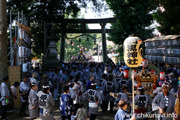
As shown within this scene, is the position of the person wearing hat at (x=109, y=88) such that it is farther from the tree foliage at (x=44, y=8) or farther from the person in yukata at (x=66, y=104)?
the tree foliage at (x=44, y=8)

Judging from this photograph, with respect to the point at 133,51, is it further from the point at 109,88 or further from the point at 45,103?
the point at 45,103

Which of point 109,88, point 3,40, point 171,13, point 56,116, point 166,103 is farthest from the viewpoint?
point 171,13

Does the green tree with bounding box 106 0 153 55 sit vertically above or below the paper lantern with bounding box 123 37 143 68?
above

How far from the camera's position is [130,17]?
94.9 ft

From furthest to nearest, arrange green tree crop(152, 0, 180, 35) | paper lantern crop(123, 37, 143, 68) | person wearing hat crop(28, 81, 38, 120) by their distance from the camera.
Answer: green tree crop(152, 0, 180, 35)
paper lantern crop(123, 37, 143, 68)
person wearing hat crop(28, 81, 38, 120)

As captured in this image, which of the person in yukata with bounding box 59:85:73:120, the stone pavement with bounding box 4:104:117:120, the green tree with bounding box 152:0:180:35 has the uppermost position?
the green tree with bounding box 152:0:180:35

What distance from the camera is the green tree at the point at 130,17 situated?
28.5 metres

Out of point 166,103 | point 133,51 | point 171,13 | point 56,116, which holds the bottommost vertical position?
point 56,116

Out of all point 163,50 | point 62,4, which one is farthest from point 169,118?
point 62,4

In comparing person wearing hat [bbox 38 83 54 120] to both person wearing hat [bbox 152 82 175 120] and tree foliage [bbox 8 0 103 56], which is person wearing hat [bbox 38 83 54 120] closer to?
person wearing hat [bbox 152 82 175 120]

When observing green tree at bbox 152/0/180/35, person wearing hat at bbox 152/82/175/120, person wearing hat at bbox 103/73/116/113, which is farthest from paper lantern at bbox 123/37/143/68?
green tree at bbox 152/0/180/35

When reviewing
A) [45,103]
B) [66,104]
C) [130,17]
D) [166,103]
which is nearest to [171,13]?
[130,17]

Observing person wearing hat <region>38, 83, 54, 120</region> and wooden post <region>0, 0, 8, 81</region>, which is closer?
person wearing hat <region>38, 83, 54, 120</region>

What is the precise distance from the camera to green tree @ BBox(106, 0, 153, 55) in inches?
1123
